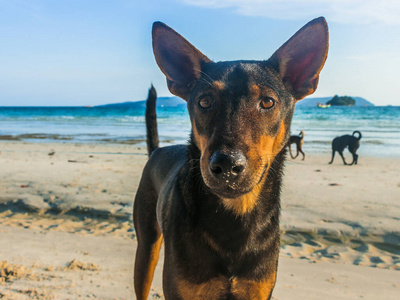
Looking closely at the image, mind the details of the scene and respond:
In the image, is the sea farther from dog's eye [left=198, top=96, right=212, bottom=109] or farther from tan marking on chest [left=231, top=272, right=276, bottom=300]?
tan marking on chest [left=231, top=272, right=276, bottom=300]

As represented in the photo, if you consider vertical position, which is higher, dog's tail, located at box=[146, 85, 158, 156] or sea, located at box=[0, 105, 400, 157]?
dog's tail, located at box=[146, 85, 158, 156]

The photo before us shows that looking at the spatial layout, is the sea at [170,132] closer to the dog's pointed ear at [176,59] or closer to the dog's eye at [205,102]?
the dog's pointed ear at [176,59]

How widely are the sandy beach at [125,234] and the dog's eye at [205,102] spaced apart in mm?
1981

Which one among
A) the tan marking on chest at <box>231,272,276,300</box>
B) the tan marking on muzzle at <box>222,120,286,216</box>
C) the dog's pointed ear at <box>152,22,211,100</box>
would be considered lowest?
the tan marking on chest at <box>231,272,276,300</box>

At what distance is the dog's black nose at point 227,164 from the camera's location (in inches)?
77.9

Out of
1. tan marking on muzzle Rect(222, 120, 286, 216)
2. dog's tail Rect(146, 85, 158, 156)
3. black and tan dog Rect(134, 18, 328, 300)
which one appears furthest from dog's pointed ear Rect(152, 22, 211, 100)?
dog's tail Rect(146, 85, 158, 156)

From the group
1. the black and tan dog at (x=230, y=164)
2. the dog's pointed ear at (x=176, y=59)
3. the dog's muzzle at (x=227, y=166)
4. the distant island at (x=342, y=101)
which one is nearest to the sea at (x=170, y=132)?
the dog's pointed ear at (x=176, y=59)

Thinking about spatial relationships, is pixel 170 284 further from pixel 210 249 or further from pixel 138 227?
pixel 138 227

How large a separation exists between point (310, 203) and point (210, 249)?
158 inches

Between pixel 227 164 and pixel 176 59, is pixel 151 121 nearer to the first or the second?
pixel 176 59

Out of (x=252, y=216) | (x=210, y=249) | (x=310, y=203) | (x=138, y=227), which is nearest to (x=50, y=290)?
A: (x=138, y=227)

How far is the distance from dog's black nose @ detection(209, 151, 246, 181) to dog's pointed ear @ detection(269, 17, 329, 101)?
951 mm

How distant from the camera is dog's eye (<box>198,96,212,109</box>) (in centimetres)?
235

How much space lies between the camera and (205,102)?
237cm
